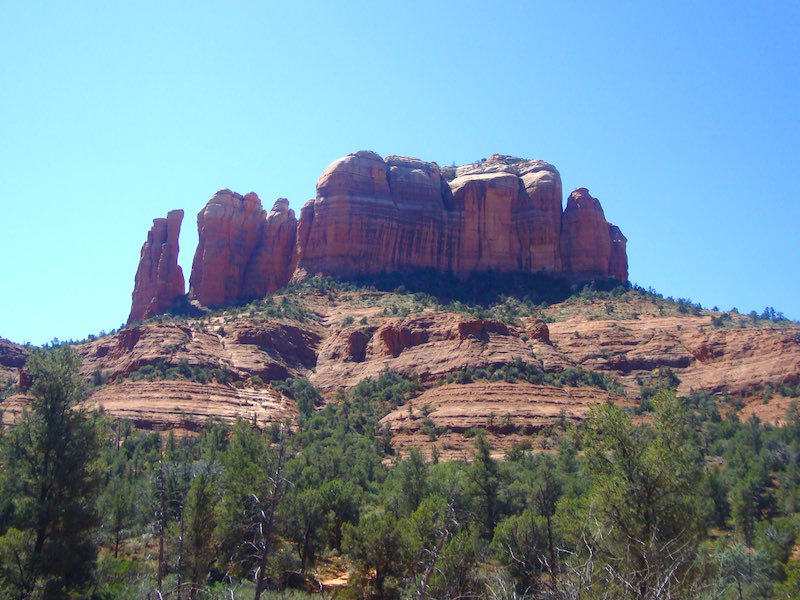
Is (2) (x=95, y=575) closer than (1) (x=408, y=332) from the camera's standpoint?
Yes

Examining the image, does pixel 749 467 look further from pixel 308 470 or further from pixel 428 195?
pixel 428 195

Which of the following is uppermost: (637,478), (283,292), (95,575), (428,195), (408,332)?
(428,195)

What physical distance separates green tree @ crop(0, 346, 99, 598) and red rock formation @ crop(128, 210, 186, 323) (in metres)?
75.4

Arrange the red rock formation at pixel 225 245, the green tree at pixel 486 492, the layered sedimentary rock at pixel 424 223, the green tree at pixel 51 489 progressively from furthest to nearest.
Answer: the red rock formation at pixel 225 245 < the layered sedimentary rock at pixel 424 223 < the green tree at pixel 486 492 < the green tree at pixel 51 489

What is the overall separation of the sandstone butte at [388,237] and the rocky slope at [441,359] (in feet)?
35.9

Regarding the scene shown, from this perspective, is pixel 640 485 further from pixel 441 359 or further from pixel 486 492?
pixel 441 359

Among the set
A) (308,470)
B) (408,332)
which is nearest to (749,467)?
(308,470)

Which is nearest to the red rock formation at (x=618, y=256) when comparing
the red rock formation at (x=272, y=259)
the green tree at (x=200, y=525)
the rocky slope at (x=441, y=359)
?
the rocky slope at (x=441, y=359)

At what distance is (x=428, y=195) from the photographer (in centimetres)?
10331

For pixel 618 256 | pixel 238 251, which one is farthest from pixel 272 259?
pixel 618 256

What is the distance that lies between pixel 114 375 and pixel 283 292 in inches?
1090

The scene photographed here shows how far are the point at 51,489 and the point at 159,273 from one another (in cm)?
8070

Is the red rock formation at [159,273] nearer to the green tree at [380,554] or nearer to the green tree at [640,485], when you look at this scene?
the green tree at [380,554]

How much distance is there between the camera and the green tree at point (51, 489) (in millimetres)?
22188
